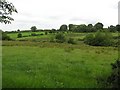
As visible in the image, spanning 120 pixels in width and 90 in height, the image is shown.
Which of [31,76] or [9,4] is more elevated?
[9,4]

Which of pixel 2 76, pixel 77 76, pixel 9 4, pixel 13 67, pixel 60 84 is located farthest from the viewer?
pixel 13 67

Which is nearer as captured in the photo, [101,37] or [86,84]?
[86,84]

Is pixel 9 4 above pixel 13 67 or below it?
above

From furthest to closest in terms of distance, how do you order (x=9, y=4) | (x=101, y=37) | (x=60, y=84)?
(x=101, y=37) < (x=60, y=84) < (x=9, y=4)

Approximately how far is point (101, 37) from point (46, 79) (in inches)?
2772

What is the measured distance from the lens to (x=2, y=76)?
1866cm

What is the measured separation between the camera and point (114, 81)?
16062 millimetres

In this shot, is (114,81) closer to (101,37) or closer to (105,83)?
(105,83)

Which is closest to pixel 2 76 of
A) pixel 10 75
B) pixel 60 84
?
pixel 10 75

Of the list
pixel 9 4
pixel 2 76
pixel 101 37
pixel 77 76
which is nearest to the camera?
pixel 9 4

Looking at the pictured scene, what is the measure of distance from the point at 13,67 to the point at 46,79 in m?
5.70

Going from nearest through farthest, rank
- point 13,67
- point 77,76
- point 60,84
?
1. point 60,84
2. point 77,76
3. point 13,67

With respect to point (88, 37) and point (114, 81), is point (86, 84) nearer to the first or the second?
point (114, 81)

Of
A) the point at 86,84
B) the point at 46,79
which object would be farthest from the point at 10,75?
the point at 86,84
